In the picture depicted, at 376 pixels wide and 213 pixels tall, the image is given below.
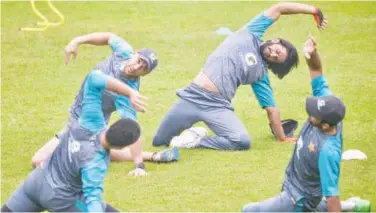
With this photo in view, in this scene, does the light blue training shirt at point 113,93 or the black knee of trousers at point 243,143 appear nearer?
the light blue training shirt at point 113,93

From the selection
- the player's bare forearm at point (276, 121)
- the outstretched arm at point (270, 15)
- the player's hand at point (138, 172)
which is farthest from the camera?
the player's bare forearm at point (276, 121)

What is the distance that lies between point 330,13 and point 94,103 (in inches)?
530

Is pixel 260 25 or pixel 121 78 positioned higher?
pixel 260 25

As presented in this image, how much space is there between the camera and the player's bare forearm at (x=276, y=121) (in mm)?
A: 15094

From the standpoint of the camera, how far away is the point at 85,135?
35.0 feet

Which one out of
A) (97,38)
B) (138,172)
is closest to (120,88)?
(138,172)

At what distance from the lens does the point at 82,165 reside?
10.5 meters

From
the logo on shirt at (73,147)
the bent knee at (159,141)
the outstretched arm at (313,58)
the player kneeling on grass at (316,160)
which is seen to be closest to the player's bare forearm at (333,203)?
the player kneeling on grass at (316,160)

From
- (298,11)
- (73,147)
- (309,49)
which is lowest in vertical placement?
(73,147)

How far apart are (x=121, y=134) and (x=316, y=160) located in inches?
79.3

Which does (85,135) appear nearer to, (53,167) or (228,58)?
(53,167)

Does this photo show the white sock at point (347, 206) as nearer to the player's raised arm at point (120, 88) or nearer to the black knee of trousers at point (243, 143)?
the player's raised arm at point (120, 88)

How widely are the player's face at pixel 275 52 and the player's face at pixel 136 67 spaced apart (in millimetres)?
2172

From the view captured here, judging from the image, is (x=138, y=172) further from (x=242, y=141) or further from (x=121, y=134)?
(x=121, y=134)
